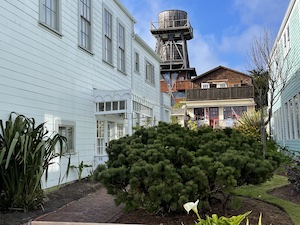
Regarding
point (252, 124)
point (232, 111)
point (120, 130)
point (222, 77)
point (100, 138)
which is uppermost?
point (222, 77)

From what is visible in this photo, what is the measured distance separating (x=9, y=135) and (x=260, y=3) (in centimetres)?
1699

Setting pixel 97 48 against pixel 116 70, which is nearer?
pixel 97 48

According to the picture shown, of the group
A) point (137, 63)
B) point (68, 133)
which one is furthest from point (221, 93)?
point (68, 133)

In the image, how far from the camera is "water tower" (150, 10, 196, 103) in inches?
1811

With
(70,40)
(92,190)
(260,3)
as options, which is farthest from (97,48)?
(260,3)

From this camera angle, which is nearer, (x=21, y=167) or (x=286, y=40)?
(x=21, y=167)

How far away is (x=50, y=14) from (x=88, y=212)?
5325 millimetres

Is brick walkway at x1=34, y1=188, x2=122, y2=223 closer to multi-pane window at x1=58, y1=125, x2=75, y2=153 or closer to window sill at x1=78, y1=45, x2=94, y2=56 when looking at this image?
multi-pane window at x1=58, y1=125, x2=75, y2=153

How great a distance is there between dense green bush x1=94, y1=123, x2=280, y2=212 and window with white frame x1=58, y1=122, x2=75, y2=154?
3629mm

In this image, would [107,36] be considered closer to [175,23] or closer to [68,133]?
[68,133]

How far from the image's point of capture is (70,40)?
9398mm

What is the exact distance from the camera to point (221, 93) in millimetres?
31750

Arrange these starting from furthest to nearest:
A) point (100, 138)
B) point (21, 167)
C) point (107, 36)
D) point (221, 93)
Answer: point (221, 93)
point (107, 36)
point (100, 138)
point (21, 167)

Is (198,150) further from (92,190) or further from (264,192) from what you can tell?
(92,190)
